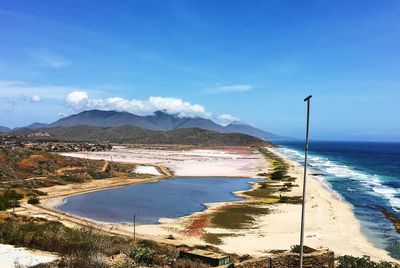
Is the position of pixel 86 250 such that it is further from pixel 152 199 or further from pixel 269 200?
pixel 269 200

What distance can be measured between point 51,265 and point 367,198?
135ft

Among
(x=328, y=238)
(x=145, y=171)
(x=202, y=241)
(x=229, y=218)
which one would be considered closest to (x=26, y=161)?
(x=145, y=171)

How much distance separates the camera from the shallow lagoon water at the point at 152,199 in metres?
36.5

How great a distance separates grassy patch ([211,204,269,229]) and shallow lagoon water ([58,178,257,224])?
10.7 feet

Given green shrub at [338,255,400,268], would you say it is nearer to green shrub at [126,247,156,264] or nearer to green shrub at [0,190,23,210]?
green shrub at [126,247,156,264]

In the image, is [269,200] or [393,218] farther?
[269,200]

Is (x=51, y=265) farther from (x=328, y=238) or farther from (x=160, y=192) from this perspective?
(x=160, y=192)

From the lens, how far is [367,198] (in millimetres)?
47656

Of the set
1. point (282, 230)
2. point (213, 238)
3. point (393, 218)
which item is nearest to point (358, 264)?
point (213, 238)

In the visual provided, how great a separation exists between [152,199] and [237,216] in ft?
44.7

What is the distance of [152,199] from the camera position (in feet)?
149

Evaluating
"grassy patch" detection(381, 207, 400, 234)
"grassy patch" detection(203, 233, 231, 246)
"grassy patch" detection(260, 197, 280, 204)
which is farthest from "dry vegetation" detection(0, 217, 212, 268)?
"grassy patch" detection(260, 197, 280, 204)

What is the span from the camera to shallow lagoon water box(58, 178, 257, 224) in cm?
3650

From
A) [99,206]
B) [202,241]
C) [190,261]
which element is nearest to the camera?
[190,261]
